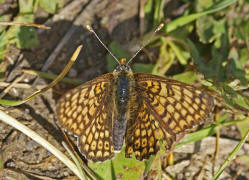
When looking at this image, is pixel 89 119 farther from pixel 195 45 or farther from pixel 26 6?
pixel 195 45

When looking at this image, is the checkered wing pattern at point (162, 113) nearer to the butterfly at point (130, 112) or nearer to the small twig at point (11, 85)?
the butterfly at point (130, 112)

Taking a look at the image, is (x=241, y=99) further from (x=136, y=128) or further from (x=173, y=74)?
(x=136, y=128)

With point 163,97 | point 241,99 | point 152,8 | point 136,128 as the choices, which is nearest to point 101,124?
point 136,128

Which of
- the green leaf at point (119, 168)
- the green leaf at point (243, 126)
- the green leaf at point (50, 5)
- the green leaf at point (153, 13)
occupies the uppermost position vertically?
the green leaf at point (50, 5)

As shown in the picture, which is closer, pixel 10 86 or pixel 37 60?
pixel 10 86

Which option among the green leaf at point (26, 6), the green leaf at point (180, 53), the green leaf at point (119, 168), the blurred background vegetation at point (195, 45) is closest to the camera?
the green leaf at point (119, 168)

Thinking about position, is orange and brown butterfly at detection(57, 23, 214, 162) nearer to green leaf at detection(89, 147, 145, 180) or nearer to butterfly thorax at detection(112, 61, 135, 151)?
butterfly thorax at detection(112, 61, 135, 151)

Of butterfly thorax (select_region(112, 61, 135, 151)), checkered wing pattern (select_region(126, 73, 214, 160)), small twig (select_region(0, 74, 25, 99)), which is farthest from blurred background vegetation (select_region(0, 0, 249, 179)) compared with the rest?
butterfly thorax (select_region(112, 61, 135, 151))

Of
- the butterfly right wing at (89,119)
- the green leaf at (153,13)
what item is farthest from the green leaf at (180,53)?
the butterfly right wing at (89,119)
